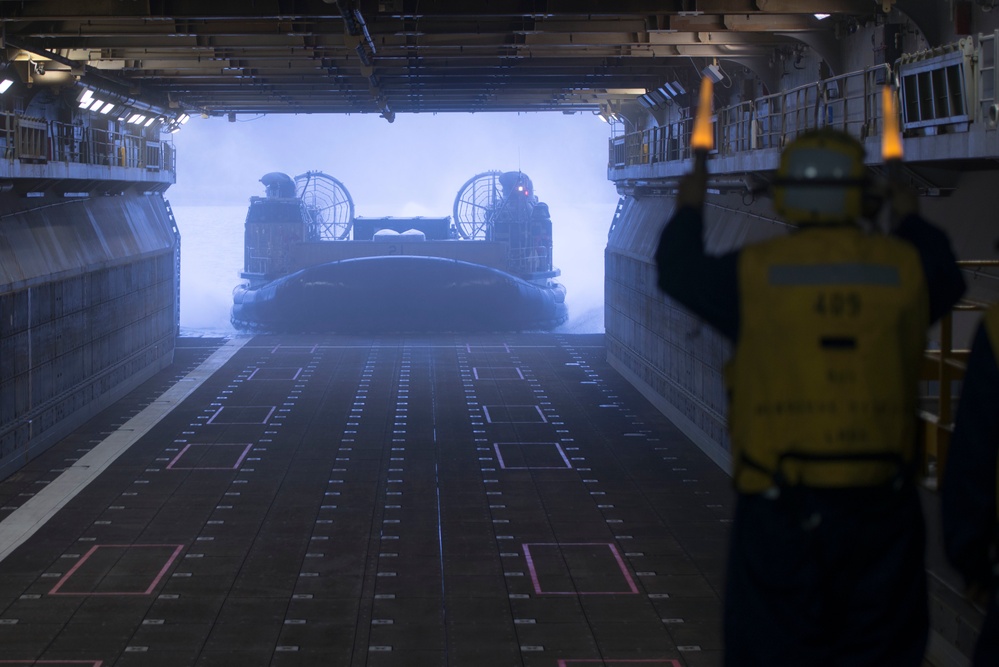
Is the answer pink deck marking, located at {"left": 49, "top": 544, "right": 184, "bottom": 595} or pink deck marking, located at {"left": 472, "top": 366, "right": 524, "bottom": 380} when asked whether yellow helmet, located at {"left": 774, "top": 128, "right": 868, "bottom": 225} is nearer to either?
pink deck marking, located at {"left": 49, "top": 544, "right": 184, "bottom": 595}

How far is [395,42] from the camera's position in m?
22.9

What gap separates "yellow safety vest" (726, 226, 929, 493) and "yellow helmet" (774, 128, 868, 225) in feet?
0.50

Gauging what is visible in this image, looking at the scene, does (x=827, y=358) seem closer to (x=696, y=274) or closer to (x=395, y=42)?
(x=696, y=274)

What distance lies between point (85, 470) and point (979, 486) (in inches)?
705

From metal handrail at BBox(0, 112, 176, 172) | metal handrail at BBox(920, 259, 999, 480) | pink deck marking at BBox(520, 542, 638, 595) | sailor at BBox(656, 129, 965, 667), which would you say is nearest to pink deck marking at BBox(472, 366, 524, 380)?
metal handrail at BBox(0, 112, 176, 172)

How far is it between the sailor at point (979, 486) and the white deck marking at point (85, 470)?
13.2 metres

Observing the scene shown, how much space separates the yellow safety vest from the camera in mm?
4059

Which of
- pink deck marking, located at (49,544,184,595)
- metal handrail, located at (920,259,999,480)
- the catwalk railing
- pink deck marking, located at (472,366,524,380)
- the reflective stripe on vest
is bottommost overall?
pink deck marking, located at (49,544,184,595)

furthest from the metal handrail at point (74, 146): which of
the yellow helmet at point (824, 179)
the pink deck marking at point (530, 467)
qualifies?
the yellow helmet at point (824, 179)

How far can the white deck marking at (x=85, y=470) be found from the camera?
52.2 feet

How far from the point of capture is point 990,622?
4129mm

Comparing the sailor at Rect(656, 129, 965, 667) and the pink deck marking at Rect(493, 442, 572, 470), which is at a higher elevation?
the sailor at Rect(656, 129, 965, 667)

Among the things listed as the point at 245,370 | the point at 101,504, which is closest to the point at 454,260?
the point at 245,370

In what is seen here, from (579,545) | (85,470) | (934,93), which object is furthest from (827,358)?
(85,470)
